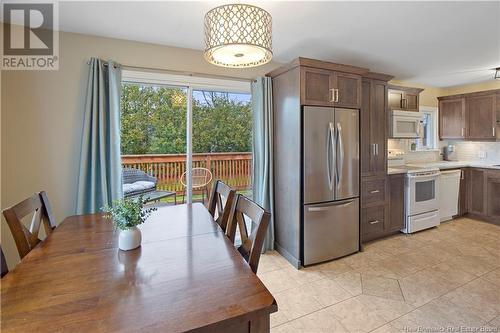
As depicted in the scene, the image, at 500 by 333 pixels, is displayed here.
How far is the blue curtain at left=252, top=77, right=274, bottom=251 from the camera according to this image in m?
3.11

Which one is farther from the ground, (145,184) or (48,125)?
(48,125)

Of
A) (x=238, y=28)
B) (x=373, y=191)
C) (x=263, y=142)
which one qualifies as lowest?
(x=373, y=191)

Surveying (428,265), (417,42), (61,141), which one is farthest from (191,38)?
(428,265)

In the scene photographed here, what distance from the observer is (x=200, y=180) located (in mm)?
3150

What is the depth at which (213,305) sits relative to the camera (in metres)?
0.85

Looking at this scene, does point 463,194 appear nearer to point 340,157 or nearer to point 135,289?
point 340,157

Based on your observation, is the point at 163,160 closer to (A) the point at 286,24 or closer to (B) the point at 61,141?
(B) the point at 61,141

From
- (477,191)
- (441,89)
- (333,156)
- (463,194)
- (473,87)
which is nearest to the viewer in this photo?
(333,156)

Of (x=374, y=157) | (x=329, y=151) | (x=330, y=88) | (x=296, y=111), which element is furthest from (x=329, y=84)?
(x=374, y=157)

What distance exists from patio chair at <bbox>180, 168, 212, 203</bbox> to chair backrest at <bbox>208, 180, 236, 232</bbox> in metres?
0.98

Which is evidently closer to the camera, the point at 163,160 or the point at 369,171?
the point at 163,160

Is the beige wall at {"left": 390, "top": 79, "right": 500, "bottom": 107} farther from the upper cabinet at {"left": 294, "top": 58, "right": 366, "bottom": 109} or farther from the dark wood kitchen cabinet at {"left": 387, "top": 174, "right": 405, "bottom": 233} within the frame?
the upper cabinet at {"left": 294, "top": 58, "right": 366, "bottom": 109}

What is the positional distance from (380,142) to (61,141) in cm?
381

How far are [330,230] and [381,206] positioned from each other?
44.2 inches
